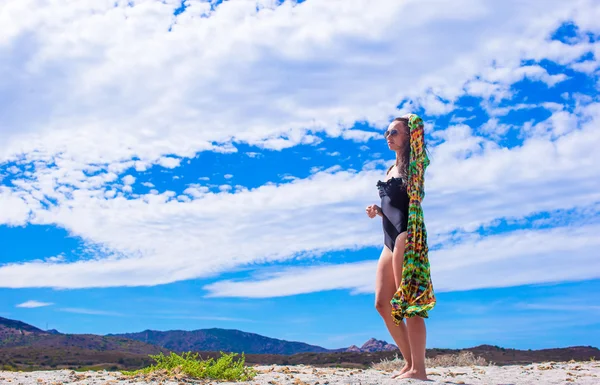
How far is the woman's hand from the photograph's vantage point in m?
8.46

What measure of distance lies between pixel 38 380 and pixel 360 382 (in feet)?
18.2

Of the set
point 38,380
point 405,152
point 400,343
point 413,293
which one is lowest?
point 38,380

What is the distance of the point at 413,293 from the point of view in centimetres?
798

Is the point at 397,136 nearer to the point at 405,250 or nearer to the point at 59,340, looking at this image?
the point at 405,250

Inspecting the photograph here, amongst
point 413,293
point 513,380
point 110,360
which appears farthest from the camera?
point 110,360

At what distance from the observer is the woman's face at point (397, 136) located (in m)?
8.62

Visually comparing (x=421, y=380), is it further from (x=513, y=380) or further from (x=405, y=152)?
(x=405, y=152)

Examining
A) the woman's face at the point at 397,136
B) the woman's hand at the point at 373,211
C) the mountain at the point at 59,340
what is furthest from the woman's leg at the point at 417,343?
the mountain at the point at 59,340

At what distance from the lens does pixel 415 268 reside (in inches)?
316

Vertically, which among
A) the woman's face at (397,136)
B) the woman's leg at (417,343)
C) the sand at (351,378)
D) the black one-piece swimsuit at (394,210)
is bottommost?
the sand at (351,378)

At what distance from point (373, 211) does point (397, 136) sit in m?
1.13

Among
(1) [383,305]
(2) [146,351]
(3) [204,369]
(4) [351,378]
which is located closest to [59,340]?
(2) [146,351]

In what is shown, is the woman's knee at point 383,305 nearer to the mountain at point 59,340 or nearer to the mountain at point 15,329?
the mountain at point 59,340

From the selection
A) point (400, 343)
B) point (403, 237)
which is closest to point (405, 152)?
point (403, 237)
